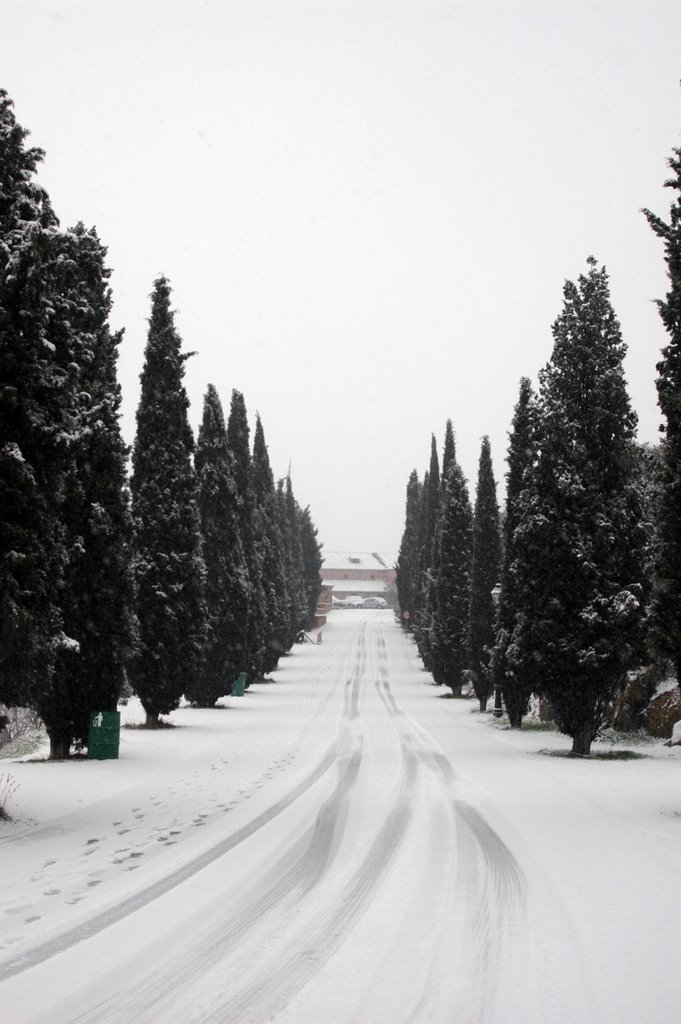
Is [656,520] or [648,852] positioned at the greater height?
[656,520]

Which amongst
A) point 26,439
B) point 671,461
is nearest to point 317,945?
point 26,439

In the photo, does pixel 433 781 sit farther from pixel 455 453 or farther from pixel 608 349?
pixel 455 453

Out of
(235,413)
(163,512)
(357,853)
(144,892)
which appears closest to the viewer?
Result: (144,892)

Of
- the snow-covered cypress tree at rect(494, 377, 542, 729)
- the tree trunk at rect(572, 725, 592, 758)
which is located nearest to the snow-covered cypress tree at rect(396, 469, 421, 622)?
the snow-covered cypress tree at rect(494, 377, 542, 729)

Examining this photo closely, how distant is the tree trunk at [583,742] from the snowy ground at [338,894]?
10.4 feet

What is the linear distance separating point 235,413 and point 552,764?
27.9 meters

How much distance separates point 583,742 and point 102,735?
1029cm

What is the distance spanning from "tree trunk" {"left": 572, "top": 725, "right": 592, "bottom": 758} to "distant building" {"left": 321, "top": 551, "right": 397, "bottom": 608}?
419ft

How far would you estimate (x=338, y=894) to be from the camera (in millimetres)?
7930

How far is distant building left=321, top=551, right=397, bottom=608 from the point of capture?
156 meters

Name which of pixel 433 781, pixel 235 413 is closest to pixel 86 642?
pixel 433 781

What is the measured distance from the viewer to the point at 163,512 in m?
26.8

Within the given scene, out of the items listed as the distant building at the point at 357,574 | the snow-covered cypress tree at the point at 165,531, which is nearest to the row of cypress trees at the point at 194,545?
the snow-covered cypress tree at the point at 165,531

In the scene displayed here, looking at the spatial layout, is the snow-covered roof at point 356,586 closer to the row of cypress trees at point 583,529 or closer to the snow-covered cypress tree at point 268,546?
the snow-covered cypress tree at point 268,546
